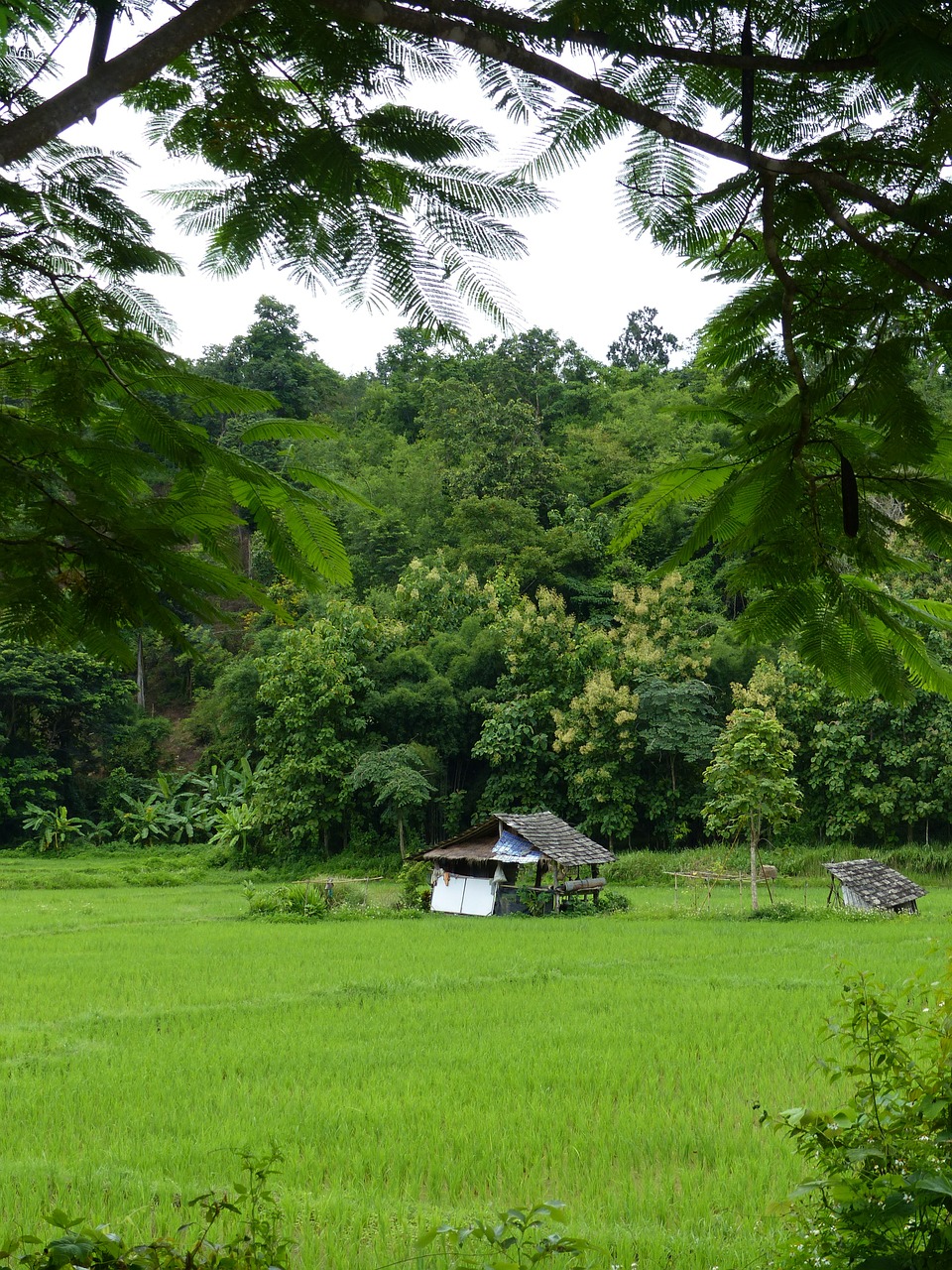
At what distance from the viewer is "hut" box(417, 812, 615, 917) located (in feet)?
62.3

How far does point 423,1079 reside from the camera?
7.31m

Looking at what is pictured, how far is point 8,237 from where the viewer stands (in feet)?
7.48

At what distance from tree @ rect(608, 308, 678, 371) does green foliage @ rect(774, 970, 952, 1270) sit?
39404mm

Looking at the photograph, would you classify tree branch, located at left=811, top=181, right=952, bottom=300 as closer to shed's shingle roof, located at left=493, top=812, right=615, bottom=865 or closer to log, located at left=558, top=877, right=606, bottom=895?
shed's shingle roof, located at left=493, top=812, right=615, bottom=865

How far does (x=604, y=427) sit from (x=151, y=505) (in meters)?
23.6

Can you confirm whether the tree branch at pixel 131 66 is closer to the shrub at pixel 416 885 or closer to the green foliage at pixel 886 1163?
the green foliage at pixel 886 1163

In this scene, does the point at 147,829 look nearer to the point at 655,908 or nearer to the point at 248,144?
the point at 655,908

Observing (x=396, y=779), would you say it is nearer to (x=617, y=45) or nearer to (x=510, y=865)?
(x=510, y=865)

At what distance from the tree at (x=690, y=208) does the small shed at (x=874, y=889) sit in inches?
649

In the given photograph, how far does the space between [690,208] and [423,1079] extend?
6.62 m

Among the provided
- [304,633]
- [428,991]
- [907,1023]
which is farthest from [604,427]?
[907,1023]

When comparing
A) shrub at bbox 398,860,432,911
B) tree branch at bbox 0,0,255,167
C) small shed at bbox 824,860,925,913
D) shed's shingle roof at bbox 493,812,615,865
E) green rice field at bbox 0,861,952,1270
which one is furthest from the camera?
shrub at bbox 398,860,432,911

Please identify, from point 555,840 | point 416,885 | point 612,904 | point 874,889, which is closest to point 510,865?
point 555,840

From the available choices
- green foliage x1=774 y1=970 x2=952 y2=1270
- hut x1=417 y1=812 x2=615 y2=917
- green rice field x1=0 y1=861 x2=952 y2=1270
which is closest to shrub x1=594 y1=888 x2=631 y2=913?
hut x1=417 y1=812 x2=615 y2=917
